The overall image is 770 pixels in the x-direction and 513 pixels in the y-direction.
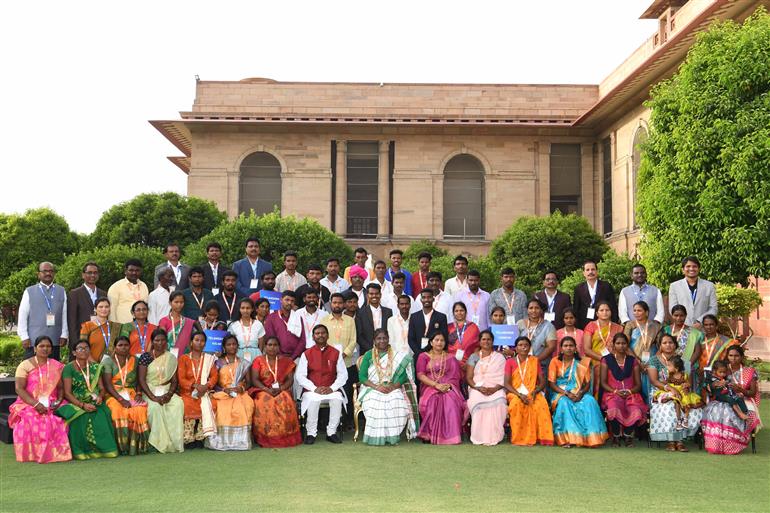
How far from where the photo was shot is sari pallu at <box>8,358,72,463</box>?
831 cm

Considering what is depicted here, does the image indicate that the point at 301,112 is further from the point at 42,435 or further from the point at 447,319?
the point at 42,435

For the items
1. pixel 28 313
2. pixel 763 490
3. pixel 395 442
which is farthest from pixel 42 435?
pixel 763 490

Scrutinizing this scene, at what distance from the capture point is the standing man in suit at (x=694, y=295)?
33.9 ft

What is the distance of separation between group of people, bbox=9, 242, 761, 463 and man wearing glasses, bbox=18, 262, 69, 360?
20 mm

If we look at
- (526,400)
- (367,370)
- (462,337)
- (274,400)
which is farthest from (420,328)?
(274,400)

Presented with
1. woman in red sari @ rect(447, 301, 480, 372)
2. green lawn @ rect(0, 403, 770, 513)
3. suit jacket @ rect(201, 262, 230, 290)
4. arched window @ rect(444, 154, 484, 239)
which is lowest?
green lawn @ rect(0, 403, 770, 513)

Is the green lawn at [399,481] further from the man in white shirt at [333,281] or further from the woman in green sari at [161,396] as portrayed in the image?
the man in white shirt at [333,281]

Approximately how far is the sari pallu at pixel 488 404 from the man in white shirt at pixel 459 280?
5.69 feet

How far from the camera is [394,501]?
6453 millimetres

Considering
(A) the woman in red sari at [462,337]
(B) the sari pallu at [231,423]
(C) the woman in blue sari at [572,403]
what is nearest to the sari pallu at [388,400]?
(A) the woman in red sari at [462,337]

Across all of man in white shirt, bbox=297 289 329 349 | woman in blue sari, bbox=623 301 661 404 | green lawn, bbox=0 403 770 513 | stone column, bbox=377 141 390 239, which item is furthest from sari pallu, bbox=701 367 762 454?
stone column, bbox=377 141 390 239

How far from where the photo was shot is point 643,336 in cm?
979

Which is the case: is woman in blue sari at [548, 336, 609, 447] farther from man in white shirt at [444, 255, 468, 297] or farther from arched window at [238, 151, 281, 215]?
arched window at [238, 151, 281, 215]

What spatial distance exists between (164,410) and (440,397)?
9.76 ft
